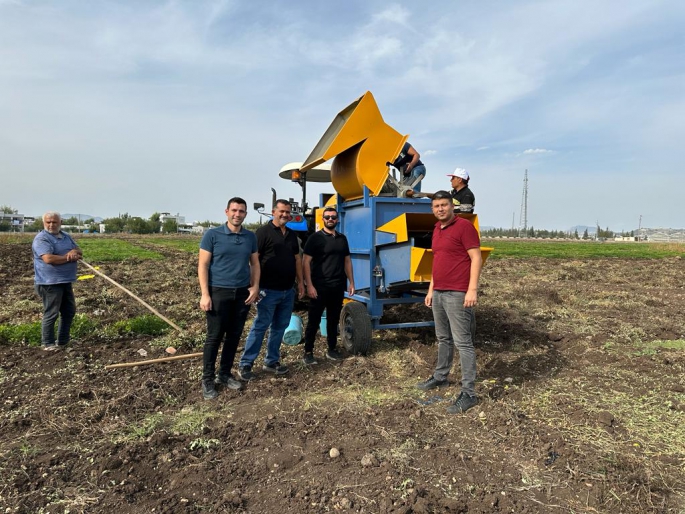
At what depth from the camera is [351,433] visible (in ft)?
11.8

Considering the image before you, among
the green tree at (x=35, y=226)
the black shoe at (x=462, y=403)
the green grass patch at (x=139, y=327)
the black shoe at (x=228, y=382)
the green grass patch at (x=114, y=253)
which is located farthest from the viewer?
the green tree at (x=35, y=226)

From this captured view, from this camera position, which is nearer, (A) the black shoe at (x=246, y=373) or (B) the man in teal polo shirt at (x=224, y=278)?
(B) the man in teal polo shirt at (x=224, y=278)

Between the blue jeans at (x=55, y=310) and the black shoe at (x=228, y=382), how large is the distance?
8.67 ft

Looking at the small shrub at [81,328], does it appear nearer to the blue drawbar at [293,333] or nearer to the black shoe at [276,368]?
the blue drawbar at [293,333]

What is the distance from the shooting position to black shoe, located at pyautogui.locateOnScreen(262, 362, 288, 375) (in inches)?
199

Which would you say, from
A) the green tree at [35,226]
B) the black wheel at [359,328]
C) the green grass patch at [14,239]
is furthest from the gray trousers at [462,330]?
the green tree at [35,226]

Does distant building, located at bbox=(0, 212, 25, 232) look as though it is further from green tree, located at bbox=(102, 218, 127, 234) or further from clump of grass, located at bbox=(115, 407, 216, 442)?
clump of grass, located at bbox=(115, 407, 216, 442)

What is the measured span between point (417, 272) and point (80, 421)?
3551mm

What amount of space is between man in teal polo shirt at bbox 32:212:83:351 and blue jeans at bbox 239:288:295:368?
266 centimetres

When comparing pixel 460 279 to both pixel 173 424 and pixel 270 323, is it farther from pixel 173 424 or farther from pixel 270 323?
pixel 173 424

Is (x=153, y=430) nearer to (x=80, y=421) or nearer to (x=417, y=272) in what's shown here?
(x=80, y=421)

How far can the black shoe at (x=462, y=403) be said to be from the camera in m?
4.02

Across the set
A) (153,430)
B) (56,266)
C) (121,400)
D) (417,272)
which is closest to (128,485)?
(153,430)

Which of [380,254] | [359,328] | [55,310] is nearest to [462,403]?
[359,328]
